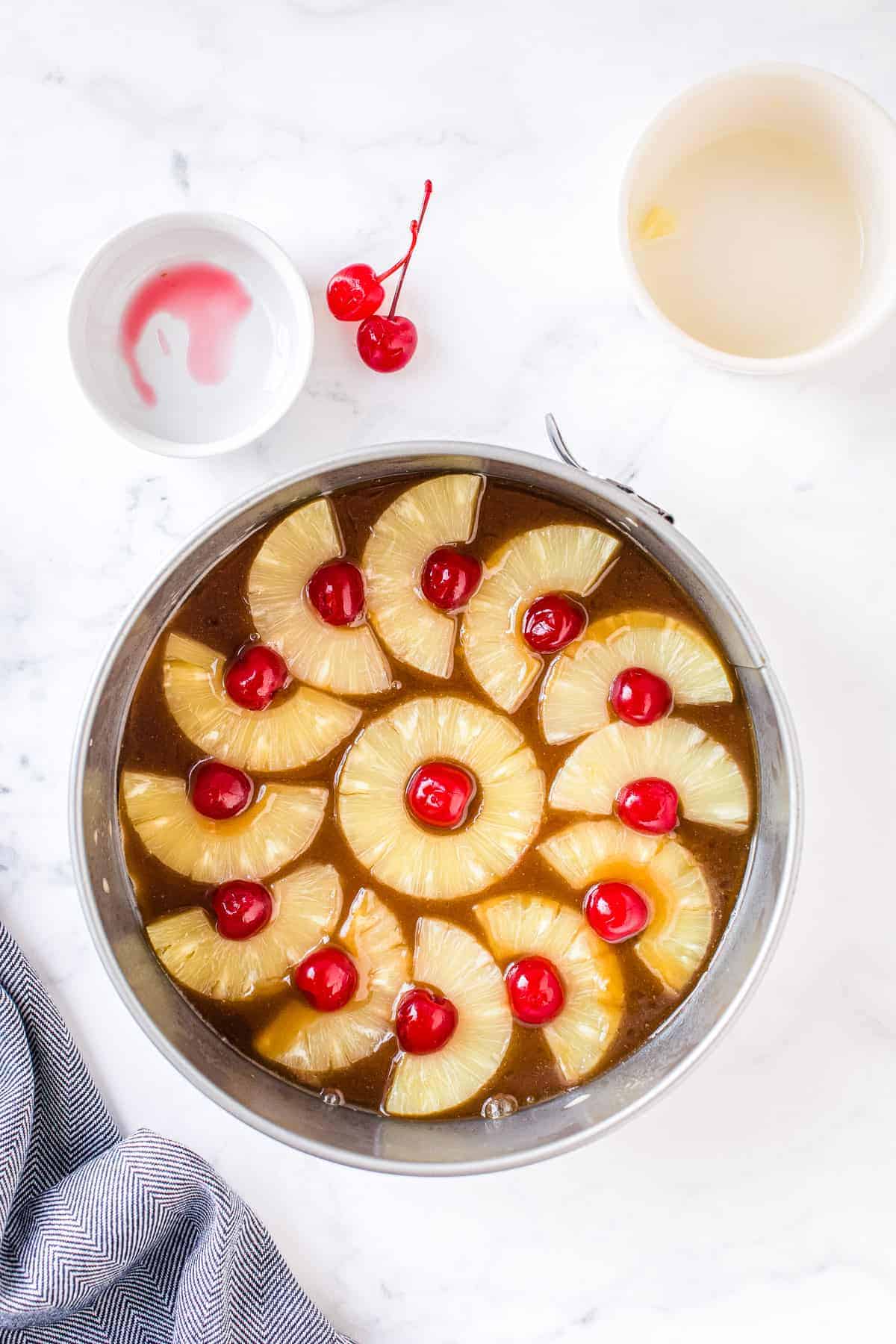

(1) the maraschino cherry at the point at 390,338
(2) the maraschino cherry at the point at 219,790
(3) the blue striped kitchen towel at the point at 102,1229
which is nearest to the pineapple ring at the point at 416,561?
(1) the maraschino cherry at the point at 390,338

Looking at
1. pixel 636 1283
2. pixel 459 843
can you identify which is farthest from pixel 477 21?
pixel 636 1283

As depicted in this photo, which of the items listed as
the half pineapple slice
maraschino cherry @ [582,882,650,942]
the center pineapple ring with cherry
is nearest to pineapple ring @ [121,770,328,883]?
the center pineapple ring with cherry

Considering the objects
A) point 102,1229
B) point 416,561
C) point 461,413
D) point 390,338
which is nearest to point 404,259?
point 390,338

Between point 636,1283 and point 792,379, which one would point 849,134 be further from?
point 636,1283

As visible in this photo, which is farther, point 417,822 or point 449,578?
point 417,822

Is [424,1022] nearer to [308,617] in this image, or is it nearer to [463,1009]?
[463,1009]

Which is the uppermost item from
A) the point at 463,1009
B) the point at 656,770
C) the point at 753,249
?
the point at 753,249

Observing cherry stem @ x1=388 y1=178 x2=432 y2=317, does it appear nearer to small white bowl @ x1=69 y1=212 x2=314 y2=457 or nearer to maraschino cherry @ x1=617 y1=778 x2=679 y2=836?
small white bowl @ x1=69 y1=212 x2=314 y2=457

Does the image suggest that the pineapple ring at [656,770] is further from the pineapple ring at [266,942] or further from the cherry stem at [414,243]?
the cherry stem at [414,243]
